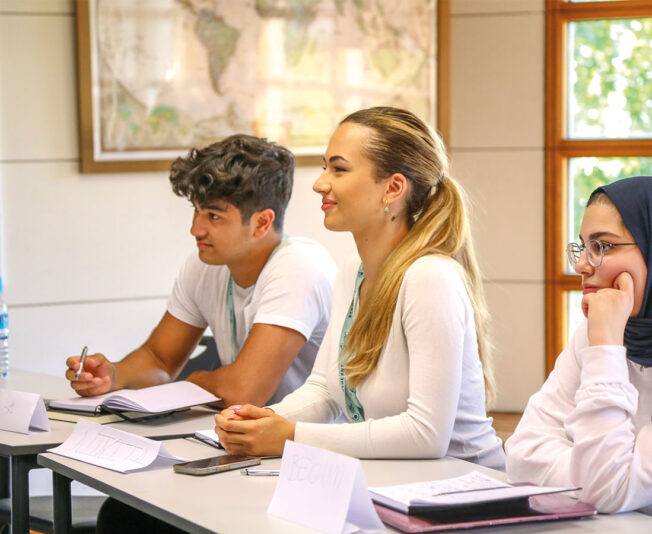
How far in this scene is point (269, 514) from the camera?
1.54 metres

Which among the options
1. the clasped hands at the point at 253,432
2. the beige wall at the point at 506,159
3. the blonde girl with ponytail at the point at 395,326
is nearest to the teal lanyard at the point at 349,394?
the blonde girl with ponytail at the point at 395,326

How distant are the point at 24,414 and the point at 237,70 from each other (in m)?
2.48

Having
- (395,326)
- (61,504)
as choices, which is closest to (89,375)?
(61,504)

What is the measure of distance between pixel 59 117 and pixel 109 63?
31 centimetres


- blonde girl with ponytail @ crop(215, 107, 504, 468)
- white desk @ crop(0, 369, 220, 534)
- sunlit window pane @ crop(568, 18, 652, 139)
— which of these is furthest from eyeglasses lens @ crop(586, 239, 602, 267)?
sunlit window pane @ crop(568, 18, 652, 139)

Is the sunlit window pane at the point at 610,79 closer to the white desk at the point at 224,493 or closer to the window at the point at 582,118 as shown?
the window at the point at 582,118

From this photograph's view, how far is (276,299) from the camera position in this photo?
8.64 ft

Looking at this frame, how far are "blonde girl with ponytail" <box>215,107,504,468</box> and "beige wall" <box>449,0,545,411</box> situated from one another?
2688mm

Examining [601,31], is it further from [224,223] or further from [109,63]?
[224,223]

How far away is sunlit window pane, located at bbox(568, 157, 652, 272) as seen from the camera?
482 centimetres

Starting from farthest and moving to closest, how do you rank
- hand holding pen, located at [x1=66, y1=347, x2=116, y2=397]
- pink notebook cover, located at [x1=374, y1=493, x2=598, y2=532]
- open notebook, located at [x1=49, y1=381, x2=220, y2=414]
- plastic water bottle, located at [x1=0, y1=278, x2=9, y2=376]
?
plastic water bottle, located at [x1=0, y1=278, x2=9, y2=376]
hand holding pen, located at [x1=66, y1=347, x2=116, y2=397]
open notebook, located at [x1=49, y1=381, x2=220, y2=414]
pink notebook cover, located at [x1=374, y1=493, x2=598, y2=532]

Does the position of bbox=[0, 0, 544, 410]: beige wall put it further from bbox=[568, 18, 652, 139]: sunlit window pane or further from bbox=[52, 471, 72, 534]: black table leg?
bbox=[52, 471, 72, 534]: black table leg

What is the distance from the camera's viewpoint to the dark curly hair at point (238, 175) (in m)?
2.71

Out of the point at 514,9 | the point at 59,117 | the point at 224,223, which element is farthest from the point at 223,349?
the point at 514,9
